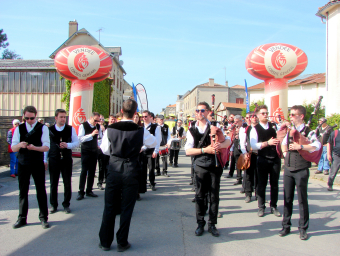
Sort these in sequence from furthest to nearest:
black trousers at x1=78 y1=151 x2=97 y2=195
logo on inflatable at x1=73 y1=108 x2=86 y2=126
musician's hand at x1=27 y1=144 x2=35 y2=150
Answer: logo on inflatable at x1=73 y1=108 x2=86 y2=126
black trousers at x1=78 y1=151 x2=97 y2=195
musician's hand at x1=27 y1=144 x2=35 y2=150

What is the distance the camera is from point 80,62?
Answer: 38.4ft

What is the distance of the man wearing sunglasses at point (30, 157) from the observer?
13.9ft

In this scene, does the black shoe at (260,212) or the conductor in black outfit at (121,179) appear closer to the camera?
the conductor in black outfit at (121,179)

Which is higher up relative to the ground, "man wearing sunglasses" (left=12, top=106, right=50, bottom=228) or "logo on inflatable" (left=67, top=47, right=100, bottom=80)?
"logo on inflatable" (left=67, top=47, right=100, bottom=80)

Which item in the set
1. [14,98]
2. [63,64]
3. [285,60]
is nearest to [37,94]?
[14,98]

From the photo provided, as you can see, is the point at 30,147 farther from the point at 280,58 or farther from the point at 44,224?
the point at 280,58

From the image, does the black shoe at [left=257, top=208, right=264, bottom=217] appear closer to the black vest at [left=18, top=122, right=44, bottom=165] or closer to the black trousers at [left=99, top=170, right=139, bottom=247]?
the black trousers at [left=99, top=170, right=139, bottom=247]

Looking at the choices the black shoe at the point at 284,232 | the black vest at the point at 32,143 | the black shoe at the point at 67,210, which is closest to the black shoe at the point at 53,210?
the black shoe at the point at 67,210

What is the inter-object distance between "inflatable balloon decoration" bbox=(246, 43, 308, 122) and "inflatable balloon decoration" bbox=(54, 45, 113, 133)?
22.0 feet

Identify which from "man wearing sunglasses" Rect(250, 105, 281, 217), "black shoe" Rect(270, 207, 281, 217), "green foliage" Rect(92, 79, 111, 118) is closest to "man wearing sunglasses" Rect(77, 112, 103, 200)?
"man wearing sunglasses" Rect(250, 105, 281, 217)

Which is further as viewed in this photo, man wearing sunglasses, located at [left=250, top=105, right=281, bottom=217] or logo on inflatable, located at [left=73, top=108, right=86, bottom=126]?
logo on inflatable, located at [left=73, top=108, right=86, bottom=126]

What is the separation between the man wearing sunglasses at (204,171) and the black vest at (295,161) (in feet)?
3.15

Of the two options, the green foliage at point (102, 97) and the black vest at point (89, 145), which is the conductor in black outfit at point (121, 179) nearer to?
the black vest at point (89, 145)

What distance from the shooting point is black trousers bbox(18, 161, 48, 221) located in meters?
4.28
